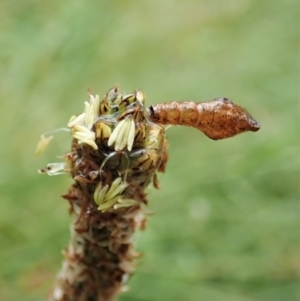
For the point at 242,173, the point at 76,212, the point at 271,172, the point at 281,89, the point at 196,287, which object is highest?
the point at 281,89

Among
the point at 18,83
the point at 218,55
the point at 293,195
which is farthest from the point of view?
the point at 218,55

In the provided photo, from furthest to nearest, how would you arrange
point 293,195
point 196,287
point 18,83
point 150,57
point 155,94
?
point 150,57, point 155,94, point 293,195, point 18,83, point 196,287

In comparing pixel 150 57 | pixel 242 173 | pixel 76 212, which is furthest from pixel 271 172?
pixel 76 212

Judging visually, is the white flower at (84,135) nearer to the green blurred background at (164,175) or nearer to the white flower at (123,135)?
the white flower at (123,135)

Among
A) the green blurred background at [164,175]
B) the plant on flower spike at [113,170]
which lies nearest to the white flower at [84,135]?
the plant on flower spike at [113,170]

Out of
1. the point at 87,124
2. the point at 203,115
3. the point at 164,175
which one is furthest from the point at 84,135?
the point at 164,175

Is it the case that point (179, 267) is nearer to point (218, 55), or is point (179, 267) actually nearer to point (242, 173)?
point (242, 173)

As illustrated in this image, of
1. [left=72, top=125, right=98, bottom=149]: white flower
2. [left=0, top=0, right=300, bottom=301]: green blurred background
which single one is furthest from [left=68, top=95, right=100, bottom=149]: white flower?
[left=0, top=0, right=300, bottom=301]: green blurred background
